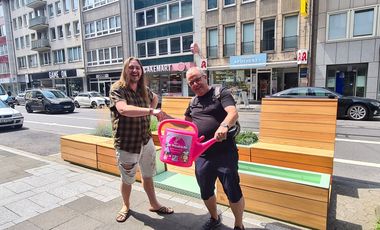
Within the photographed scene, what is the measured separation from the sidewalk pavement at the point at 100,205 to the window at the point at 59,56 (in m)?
34.9

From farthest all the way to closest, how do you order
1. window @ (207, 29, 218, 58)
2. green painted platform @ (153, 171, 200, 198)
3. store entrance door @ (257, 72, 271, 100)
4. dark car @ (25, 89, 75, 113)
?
window @ (207, 29, 218, 58), store entrance door @ (257, 72, 271, 100), dark car @ (25, 89, 75, 113), green painted platform @ (153, 171, 200, 198)

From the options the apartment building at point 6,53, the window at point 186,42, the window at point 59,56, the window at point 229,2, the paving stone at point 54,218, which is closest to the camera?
the paving stone at point 54,218

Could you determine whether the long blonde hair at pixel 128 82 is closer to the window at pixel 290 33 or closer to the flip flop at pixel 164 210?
the flip flop at pixel 164 210

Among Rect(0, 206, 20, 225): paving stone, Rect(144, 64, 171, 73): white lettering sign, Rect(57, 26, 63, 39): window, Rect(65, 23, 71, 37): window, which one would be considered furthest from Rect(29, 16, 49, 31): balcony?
Rect(0, 206, 20, 225): paving stone

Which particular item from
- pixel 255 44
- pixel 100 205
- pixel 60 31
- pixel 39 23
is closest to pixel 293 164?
pixel 100 205

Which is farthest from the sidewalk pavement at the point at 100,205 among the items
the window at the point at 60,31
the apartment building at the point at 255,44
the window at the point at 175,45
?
the window at the point at 60,31

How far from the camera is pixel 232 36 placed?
21891 mm

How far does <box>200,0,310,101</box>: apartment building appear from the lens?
756 inches

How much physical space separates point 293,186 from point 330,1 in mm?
18390

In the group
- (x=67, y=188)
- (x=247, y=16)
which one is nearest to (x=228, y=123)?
(x=67, y=188)

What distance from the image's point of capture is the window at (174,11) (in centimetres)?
2505

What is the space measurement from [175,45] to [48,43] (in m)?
22.0

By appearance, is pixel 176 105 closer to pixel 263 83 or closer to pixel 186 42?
pixel 263 83

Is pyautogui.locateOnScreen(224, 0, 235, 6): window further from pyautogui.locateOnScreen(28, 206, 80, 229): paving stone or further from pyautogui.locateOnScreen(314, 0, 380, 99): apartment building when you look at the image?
pyautogui.locateOnScreen(28, 206, 80, 229): paving stone
